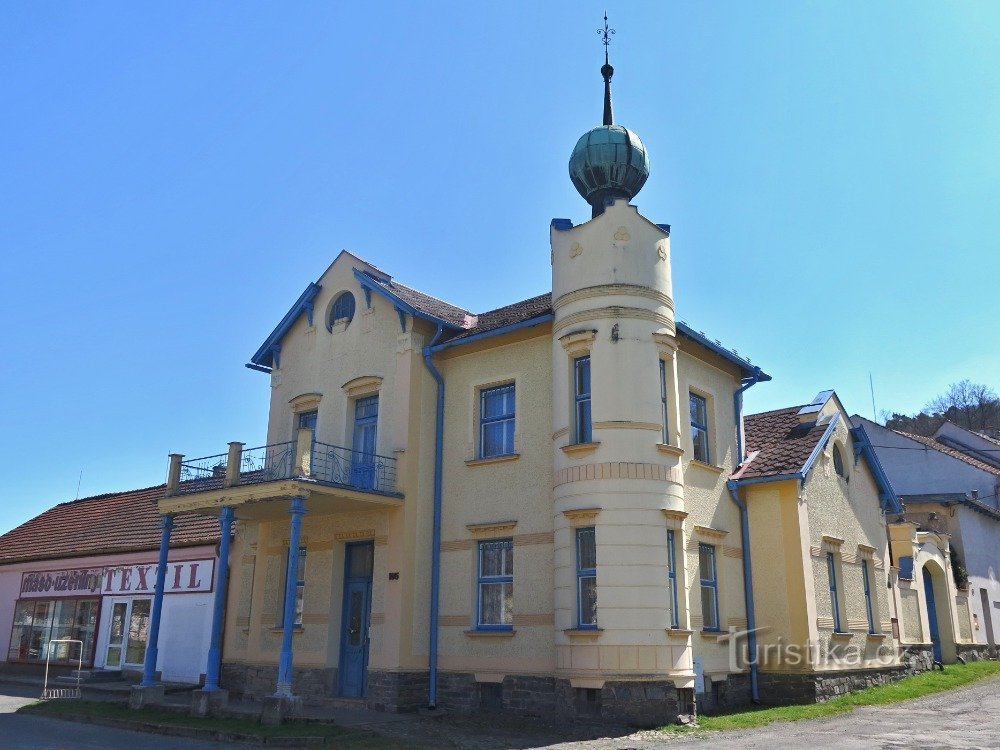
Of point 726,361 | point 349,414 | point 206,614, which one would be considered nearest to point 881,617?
point 726,361

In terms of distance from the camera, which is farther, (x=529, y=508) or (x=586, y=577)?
(x=529, y=508)

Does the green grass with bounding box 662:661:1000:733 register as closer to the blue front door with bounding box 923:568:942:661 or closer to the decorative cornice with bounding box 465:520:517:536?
the blue front door with bounding box 923:568:942:661

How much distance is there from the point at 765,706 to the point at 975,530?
49.4 ft

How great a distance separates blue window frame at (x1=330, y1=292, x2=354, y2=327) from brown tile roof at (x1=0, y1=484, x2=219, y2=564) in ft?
20.8

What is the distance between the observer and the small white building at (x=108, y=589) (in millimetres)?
22312

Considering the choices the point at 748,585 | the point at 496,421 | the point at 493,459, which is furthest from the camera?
the point at 496,421

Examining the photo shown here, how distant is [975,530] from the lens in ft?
93.7

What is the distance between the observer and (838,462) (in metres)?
20.9

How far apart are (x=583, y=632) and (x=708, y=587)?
11.7 feet

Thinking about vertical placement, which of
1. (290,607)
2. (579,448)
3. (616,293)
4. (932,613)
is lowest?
(290,607)

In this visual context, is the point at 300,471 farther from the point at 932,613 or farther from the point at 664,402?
the point at 932,613

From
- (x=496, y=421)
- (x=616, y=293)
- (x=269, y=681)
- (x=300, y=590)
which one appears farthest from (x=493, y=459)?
(x=269, y=681)

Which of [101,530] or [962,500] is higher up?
[962,500]

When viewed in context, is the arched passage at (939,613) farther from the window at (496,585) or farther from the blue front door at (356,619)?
the blue front door at (356,619)
